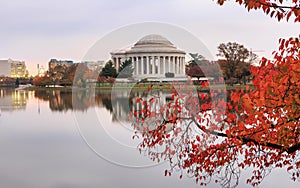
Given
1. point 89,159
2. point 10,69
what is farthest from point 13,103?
point 10,69

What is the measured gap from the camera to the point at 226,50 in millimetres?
46188

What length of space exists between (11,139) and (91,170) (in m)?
6.47

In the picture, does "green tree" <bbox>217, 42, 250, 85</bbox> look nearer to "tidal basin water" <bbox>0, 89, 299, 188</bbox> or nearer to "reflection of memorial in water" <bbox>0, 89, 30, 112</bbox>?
"reflection of memorial in water" <bbox>0, 89, 30, 112</bbox>

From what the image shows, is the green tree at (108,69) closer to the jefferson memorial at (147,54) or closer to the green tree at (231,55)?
the jefferson memorial at (147,54)

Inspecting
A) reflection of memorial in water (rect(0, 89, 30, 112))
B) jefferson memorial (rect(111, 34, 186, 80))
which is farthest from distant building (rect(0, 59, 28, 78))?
jefferson memorial (rect(111, 34, 186, 80))

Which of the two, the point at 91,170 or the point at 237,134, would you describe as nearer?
the point at 237,134

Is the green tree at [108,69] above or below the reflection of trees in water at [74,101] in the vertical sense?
above

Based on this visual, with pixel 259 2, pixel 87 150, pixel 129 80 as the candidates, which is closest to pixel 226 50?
pixel 129 80

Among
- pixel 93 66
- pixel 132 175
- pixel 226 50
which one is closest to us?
pixel 93 66

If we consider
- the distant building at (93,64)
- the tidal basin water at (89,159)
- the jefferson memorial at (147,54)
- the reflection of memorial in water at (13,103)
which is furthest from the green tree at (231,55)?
the distant building at (93,64)

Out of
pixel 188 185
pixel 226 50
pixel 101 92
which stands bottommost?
pixel 188 185

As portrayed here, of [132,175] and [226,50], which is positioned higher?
[226,50]

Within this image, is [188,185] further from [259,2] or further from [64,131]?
[64,131]

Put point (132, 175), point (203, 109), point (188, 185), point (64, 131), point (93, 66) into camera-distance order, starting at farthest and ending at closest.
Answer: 1. point (64, 131)
2. point (132, 175)
3. point (188, 185)
4. point (93, 66)
5. point (203, 109)
